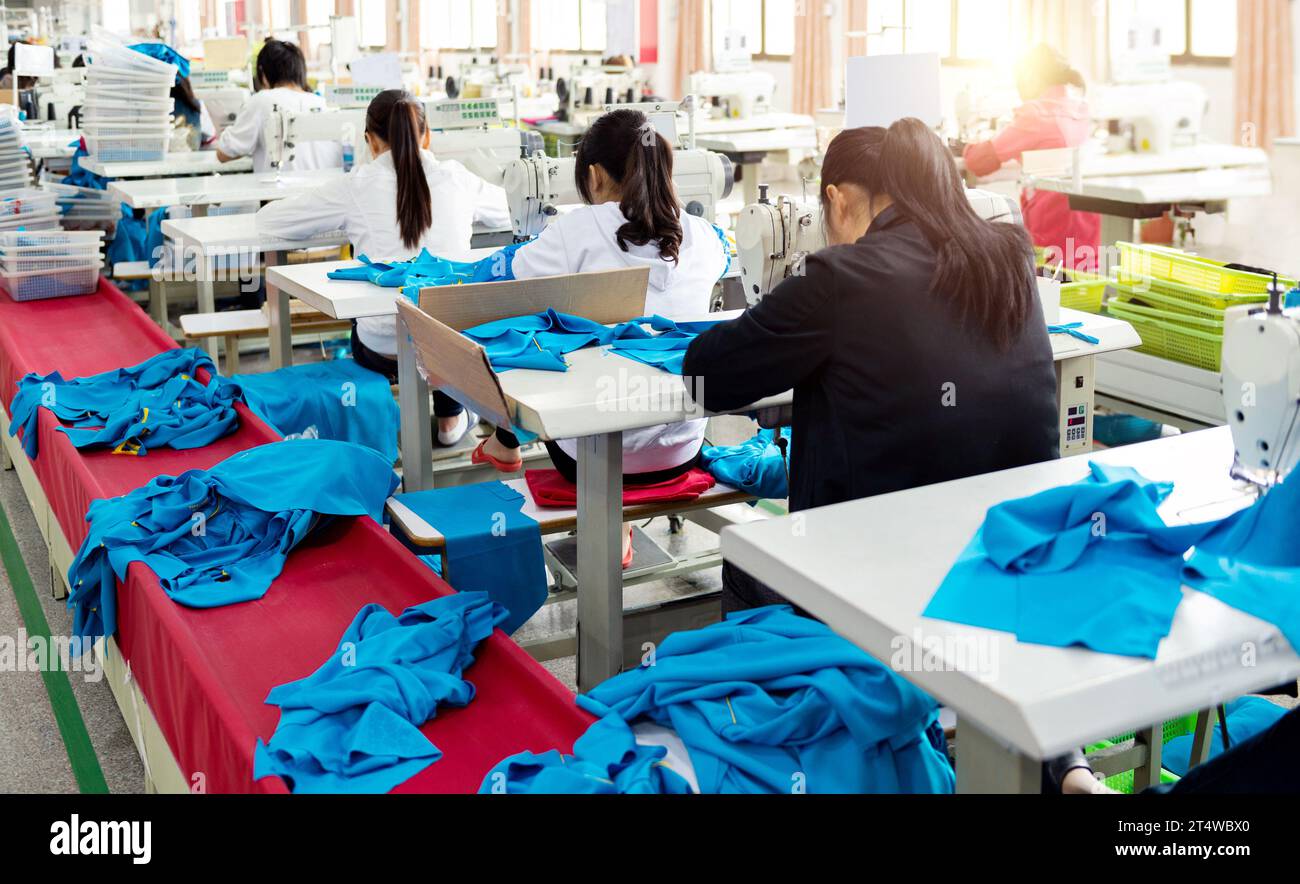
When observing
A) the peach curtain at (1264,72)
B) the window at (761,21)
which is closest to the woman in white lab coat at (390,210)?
the peach curtain at (1264,72)

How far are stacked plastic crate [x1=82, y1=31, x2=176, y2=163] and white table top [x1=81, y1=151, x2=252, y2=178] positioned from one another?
55mm

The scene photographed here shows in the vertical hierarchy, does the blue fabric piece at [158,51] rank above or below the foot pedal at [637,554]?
above

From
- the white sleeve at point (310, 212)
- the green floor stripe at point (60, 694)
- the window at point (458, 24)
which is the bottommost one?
the green floor stripe at point (60, 694)

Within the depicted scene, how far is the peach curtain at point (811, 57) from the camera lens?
10.6 metres

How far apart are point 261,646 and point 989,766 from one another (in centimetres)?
138

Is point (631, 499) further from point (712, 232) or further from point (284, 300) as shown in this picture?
point (284, 300)

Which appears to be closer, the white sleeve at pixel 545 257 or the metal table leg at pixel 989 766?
the metal table leg at pixel 989 766

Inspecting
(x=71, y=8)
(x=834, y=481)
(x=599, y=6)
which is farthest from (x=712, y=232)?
(x=71, y=8)

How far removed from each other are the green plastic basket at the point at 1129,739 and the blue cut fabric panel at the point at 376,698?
3.36ft

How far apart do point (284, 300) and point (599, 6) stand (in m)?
10.1

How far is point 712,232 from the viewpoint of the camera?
3.12m

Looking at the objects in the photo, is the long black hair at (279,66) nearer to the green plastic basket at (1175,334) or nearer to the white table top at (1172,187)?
the white table top at (1172,187)

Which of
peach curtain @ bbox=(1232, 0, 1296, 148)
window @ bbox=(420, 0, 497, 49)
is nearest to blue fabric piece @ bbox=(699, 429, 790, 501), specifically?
peach curtain @ bbox=(1232, 0, 1296, 148)

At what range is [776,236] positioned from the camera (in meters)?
2.75
